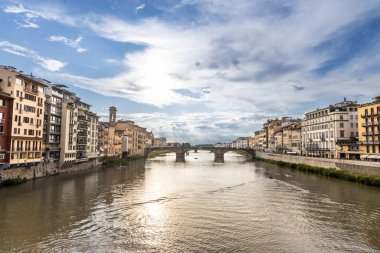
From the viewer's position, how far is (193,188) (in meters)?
51.2

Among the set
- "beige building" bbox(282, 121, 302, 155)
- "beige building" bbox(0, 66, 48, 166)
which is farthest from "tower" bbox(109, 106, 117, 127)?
"beige building" bbox(0, 66, 48, 166)

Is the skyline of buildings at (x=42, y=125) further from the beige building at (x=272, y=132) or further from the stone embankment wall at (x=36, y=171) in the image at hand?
the beige building at (x=272, y=132)

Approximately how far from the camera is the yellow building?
65.2 metres

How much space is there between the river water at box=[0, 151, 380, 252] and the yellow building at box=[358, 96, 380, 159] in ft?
70.7

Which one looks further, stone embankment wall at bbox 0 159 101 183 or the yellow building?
the yellow building

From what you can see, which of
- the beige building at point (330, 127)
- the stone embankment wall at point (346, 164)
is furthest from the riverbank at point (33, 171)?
the beige building at point (330, 127)

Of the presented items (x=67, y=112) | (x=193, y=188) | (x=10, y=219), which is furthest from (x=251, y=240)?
(x=67, y=112)

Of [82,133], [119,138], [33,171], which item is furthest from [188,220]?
[119,138]

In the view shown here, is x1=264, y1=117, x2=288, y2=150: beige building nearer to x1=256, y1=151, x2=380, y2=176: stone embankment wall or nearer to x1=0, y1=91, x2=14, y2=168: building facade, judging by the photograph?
x1=256, y1=151, x2=380, y2=176: stone embankment wall

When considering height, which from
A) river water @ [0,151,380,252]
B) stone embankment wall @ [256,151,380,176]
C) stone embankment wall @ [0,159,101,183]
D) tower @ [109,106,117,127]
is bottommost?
river water @ [0,151,380,252]

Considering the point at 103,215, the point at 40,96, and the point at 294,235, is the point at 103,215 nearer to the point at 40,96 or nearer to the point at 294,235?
the point at 294,235

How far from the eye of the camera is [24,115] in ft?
176

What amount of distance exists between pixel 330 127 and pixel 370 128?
19.1 m

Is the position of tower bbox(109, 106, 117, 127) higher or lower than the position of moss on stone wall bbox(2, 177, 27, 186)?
higher
